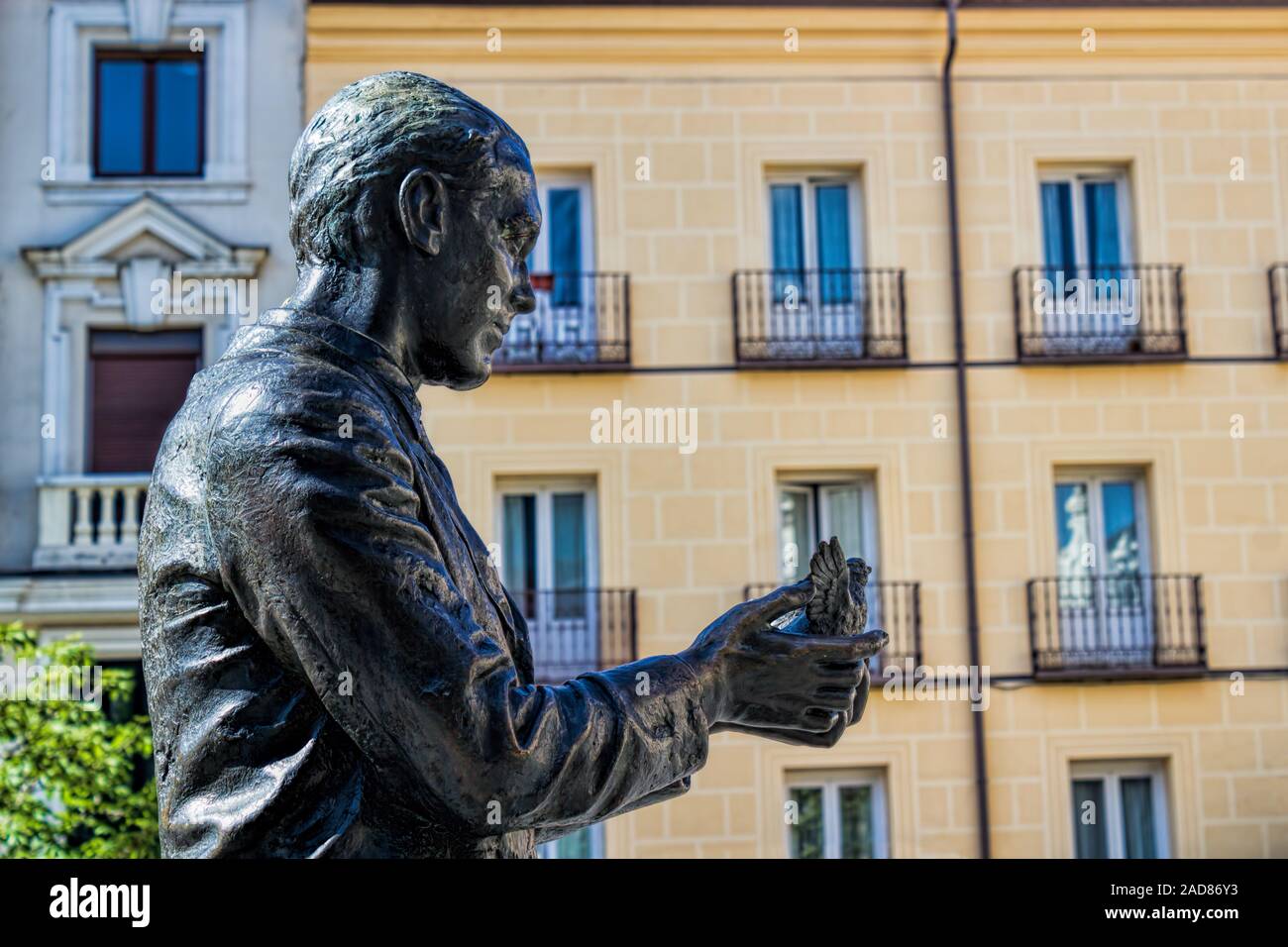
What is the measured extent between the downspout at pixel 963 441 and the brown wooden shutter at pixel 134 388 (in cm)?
615

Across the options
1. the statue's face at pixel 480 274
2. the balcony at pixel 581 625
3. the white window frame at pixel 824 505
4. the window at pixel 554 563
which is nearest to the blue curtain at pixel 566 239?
the window at pixel 554 563

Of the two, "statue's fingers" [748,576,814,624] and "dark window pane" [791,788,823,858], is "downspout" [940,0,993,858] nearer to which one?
"dark window pane" [791,788,823,858]

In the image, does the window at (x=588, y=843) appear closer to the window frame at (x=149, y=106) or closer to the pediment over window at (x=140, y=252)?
the pediment over window at (x=140, y=252)

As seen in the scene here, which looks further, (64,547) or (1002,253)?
(1002,253)

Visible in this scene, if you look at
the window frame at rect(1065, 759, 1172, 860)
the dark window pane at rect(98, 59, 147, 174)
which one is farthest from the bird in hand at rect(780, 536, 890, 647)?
the dark window pane at rect(98, 59, 147, 174)

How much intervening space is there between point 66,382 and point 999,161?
7.81 metres

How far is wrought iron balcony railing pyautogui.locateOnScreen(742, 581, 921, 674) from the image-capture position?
15492mm

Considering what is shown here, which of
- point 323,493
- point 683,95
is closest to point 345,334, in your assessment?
point 323,493

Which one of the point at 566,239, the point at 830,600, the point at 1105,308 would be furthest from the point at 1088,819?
the point at 830,600

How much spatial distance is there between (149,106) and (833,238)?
18.8ft

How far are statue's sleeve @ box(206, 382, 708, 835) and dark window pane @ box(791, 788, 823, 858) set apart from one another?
13.7 m

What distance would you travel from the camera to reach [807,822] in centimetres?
1542

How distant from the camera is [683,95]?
16.2 m

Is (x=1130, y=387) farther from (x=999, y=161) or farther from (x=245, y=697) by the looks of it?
(x=245, y=697)
